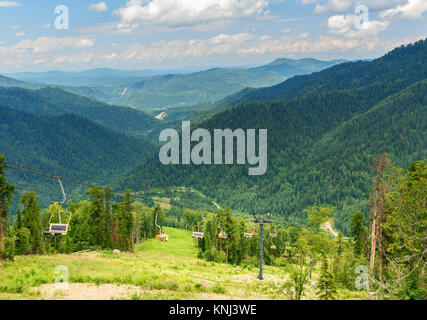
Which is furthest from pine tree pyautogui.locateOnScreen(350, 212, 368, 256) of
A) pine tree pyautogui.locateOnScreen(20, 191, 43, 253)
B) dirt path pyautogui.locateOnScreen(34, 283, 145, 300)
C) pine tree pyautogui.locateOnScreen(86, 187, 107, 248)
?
pine tree pyautogui.locateOnScreen(20, 191, 43, 253)

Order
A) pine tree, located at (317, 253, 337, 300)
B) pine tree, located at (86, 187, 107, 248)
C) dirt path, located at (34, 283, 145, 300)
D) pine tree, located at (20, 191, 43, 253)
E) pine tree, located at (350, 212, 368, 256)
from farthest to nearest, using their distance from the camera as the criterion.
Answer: pine tree, located at (350, 212, 368, 256), pine tree, located at (86, 187, 107, 248), pine tree, located at (20, 191, 43, 253), pine tree, located at (317, 253, 337, 300), dirt path, located at (34, 283, 145, 300)

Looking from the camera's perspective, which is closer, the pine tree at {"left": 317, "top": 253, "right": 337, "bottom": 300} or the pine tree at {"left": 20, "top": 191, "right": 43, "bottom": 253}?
the pine tree at {"left": 317, "top": 253, "right": 337, "bottom": 300}

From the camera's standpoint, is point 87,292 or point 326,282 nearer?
point 87,292

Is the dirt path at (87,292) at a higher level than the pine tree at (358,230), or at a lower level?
higher

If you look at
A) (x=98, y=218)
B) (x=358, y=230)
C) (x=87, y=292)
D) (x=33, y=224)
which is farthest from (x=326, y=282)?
(x=33, y=224)

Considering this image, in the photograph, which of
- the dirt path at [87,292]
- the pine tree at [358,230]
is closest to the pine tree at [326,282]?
the dirt path at [87,292]

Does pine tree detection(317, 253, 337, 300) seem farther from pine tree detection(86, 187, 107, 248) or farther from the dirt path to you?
pine tree detection(86, 187, 107, 248)

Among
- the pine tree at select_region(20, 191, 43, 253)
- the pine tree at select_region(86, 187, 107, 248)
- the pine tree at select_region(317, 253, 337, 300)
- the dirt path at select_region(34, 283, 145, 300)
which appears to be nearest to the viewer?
the dirt path at select_region(34, 283, 145, 300)

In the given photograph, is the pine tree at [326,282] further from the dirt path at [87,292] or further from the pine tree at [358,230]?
the pine tree at [358,230]

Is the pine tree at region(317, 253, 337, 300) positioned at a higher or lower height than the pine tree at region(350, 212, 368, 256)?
higher

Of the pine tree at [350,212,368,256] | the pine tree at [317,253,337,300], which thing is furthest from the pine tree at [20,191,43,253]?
the pine tree at [350,212,368,256]

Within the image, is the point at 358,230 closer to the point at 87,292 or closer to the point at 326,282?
the point at 326,282
